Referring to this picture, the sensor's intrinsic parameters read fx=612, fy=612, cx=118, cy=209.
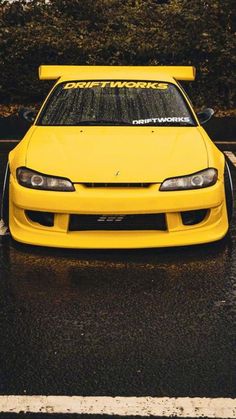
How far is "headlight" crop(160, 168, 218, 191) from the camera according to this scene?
440cm

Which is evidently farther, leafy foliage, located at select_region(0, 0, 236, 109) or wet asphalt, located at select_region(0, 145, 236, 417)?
leafy foliage, located at select_region(0, 0, 236, 109)

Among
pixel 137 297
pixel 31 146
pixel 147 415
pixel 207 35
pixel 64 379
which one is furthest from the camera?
pixel 207 35

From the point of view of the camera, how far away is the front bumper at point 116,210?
434 cm

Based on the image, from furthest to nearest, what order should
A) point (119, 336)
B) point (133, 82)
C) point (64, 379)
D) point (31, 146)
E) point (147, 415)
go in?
point (133, 82) < point (31, 146) < point (119, 336) < point (64, 379) < point (147, 415)

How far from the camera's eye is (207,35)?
11.4 m

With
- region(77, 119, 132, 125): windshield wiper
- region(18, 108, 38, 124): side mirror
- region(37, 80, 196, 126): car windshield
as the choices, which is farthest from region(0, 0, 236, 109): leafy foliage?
region(77, 119, 132, 125): windshield wiper

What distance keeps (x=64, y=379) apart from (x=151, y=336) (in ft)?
2.09

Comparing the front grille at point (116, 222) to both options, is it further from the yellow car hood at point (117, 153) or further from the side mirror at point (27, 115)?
the side mirror at point (27, 115)

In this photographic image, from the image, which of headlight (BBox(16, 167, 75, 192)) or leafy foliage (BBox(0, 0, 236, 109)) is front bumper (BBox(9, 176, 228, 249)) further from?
leafy foliage (BBox(0, 0, 236, 109))

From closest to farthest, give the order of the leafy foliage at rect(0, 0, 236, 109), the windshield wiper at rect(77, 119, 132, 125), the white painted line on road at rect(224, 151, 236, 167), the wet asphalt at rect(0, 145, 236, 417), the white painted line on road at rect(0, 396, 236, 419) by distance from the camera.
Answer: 1. the white painted line on road at rect(0, 396, 236, 419)
2. the wet asphalt at rect(0, 145, 236, 417)
3. the windshield wiper at rect(77, 119, 132, 125)
4. the white painted line on road at rect(224, 151, 236, 167)
5. the leafy foliage at rect(0, 0, 236, 109)

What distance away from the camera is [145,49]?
38.0ft

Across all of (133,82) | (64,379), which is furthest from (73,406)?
(133,82)

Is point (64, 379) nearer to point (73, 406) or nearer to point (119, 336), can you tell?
point (73, 406)

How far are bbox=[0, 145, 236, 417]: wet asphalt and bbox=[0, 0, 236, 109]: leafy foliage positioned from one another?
23.2 ft
